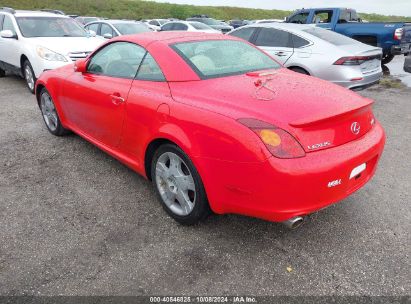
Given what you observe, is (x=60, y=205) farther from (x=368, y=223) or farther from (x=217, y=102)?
(x=368, y=223)

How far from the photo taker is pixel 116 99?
330 cm

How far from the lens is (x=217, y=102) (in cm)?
256

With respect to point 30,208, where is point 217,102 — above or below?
above

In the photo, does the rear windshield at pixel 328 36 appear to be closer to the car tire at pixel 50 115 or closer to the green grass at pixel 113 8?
the car tire at pixel 50 115

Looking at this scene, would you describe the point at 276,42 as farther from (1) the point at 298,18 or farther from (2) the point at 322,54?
(1) the point at 298,18

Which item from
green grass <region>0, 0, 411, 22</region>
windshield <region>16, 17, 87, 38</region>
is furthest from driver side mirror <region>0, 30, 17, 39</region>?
green grass <region>0, 0, 411, 22</region>

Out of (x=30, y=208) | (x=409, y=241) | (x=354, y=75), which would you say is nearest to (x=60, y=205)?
(x=30, y=208)

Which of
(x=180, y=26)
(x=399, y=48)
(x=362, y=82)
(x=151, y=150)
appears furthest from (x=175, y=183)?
(x=180, y=26)

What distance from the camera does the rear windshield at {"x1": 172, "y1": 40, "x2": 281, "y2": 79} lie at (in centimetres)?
306

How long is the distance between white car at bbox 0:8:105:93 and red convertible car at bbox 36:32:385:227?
368 cm

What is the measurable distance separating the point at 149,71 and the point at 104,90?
630mm

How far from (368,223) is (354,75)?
4.02m

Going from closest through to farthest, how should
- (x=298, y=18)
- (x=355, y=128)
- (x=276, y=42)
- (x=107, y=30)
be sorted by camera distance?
1. (x=355, y=128)
2. (x=276, y=42)
3. (x=107, y=30)
4. (x=298, y=18)

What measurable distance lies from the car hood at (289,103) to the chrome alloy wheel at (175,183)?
1.74ft
